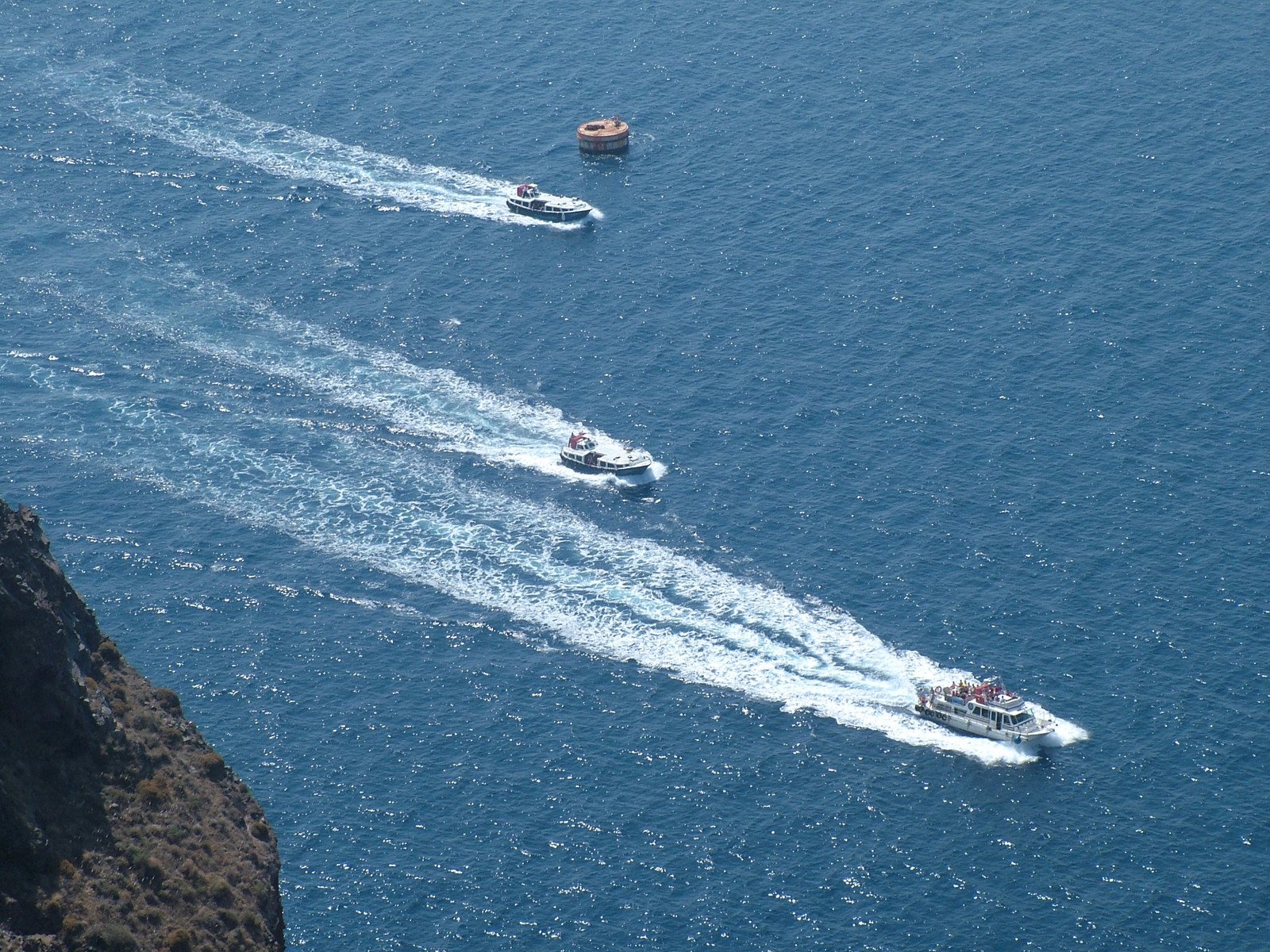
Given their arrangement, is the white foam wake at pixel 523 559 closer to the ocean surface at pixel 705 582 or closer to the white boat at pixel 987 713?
the ocean surface at pixel 705 582

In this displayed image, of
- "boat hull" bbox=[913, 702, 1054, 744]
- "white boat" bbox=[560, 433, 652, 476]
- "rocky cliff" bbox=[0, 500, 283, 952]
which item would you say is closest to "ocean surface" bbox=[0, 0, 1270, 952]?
"boat hull" bbox=[913, 702, 1054, 744]

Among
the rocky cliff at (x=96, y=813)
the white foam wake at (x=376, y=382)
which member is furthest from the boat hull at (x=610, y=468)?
the rocky cliff at (x=96, y=813)

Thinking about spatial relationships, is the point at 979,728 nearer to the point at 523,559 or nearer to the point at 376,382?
the point at 523,559

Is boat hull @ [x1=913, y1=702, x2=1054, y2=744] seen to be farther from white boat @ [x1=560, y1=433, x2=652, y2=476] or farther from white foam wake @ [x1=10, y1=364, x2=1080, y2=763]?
white boat @ [x1=560, y1=433, x2=652, y2=476]

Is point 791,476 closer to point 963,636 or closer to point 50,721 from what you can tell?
point 963,636

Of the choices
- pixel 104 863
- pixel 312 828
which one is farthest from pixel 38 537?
pixel 312 828

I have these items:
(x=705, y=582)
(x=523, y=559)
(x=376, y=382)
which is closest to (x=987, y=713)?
(x=705, y=582)

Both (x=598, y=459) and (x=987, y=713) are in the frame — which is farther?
(x=598, y=459)
